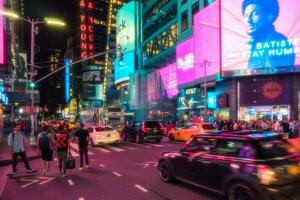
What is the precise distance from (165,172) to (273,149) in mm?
3766

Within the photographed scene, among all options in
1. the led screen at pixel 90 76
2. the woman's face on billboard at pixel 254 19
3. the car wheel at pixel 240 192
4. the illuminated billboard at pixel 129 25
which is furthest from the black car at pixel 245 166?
the led screen at pixel 90 76

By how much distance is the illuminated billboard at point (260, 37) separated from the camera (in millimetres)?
39062

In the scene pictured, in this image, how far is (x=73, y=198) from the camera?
9.20 meters

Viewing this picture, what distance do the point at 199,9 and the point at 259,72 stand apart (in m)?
17.8

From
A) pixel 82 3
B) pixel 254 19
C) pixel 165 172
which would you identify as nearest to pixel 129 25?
pixel 254 19

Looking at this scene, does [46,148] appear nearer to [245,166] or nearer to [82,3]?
[245,166]

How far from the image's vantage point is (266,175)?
712 cm

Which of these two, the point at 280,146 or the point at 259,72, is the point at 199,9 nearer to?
the point at 259,72

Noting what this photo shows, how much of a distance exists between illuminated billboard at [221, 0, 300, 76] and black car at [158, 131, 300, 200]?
109 feet

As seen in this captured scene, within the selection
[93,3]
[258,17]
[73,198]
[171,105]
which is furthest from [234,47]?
[93,3]

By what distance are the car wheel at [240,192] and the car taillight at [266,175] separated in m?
0.33

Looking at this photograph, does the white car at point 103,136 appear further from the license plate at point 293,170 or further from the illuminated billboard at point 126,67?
the illuminated billboard at point 126,67

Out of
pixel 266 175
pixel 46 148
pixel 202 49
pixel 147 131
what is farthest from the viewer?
pixel 202 49

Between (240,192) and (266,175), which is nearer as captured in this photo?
(266,175)
